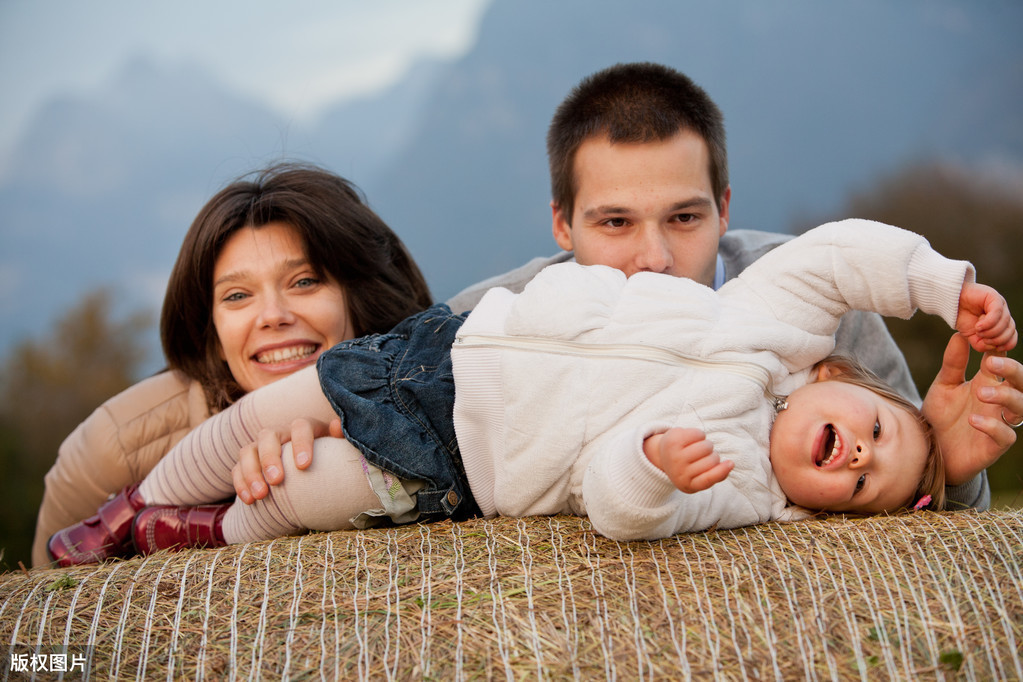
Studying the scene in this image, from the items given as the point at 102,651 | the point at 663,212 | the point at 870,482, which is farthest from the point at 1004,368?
the point at 102,651

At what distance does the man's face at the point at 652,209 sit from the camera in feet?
9.93

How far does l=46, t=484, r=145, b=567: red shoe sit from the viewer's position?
2645mm

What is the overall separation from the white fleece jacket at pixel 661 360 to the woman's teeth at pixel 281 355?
3.47 feet

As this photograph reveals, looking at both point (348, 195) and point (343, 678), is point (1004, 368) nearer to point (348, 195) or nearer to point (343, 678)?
point (343, 678)

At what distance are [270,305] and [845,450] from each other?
6.63 ft

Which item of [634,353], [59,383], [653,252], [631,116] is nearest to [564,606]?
[634,353]

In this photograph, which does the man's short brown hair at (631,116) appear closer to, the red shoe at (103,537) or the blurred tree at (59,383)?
the red shoe at (103,537)

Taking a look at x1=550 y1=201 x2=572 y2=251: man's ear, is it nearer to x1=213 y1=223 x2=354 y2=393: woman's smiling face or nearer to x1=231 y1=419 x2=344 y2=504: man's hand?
x1=213 y1=223 x2=354 y2=393: woman's smiling face

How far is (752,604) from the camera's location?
5.94 ft

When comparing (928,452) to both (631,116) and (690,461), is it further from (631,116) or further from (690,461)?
(631,116)

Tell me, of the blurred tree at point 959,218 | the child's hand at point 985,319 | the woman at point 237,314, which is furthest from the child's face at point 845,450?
the blurred tree at point 959,218

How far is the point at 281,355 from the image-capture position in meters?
3.15

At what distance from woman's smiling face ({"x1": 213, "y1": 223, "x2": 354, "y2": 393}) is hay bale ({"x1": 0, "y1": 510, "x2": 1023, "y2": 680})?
1.13m

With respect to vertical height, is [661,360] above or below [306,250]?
below
